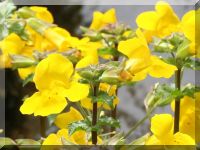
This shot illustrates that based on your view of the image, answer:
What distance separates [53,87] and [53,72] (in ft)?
0.06

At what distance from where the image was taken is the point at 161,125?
60 cm

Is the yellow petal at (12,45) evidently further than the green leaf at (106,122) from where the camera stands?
Yes

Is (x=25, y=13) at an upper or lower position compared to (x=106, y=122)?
upper

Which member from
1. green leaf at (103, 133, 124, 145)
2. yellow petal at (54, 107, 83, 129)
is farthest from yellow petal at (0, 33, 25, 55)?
green leaf at (103, 133, 124, 145)

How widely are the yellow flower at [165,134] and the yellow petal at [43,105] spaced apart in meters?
0.10

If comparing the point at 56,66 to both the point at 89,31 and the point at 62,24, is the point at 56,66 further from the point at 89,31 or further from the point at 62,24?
the point at 62,24

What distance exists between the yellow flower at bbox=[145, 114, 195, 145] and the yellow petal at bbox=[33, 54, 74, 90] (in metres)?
0.12

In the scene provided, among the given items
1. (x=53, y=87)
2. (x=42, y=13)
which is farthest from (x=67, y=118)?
(x=42, y=13)

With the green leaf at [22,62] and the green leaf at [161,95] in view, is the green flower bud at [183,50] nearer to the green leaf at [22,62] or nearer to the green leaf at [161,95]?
the green leaf at [161,95]

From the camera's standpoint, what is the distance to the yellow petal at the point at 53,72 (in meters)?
0.63

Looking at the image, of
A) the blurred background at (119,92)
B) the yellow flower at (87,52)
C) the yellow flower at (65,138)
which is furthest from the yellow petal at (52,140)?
the blurred background at (119,92)

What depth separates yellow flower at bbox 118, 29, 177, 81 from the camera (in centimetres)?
65

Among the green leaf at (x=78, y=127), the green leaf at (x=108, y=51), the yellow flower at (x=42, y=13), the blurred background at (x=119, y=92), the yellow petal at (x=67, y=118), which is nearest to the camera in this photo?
the green leaf at (x=78, y=127)

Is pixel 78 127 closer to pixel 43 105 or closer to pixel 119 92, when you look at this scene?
pixel 43 105
